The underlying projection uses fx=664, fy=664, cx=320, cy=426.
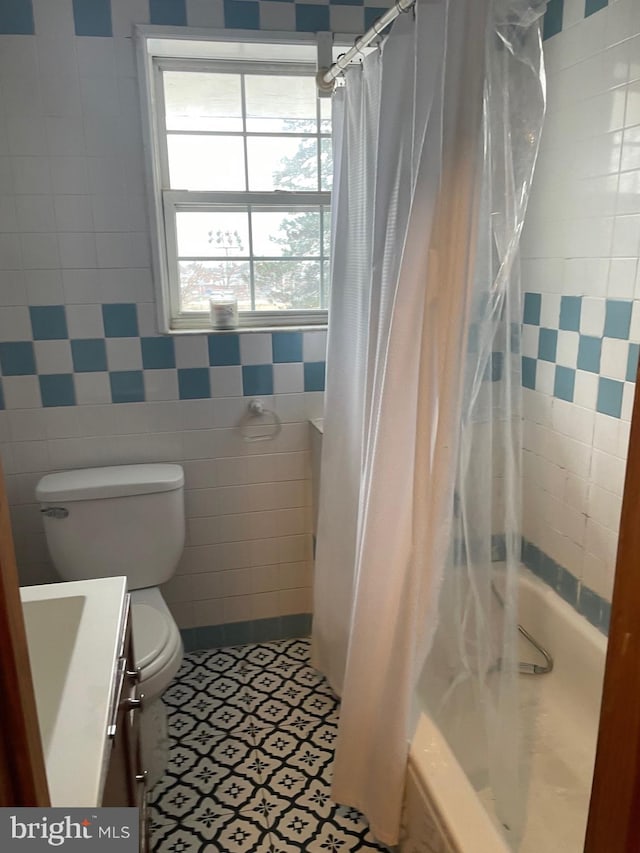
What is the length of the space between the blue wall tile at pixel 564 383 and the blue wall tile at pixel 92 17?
1.66 m

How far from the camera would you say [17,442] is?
2176 millimetres

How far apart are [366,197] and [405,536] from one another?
0.91m

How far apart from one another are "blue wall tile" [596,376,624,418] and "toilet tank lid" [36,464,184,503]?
1.29 m

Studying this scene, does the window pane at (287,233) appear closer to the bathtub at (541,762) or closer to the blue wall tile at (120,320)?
the blue wall tile at (120,320)

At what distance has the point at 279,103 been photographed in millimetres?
2293

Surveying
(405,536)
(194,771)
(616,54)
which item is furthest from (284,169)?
(194,771)

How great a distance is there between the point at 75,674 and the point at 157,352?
130 cm

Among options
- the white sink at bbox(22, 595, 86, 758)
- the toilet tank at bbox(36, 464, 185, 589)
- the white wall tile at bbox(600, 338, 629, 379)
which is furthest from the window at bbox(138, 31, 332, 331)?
the white sink at bbox(22, 595, 86, 758)

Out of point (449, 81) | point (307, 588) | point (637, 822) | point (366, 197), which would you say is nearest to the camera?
point (637, 822)

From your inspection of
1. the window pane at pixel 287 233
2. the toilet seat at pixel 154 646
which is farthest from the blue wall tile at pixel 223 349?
the toilet seat at pixel 154 646

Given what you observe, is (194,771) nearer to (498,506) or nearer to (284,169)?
(498,506)

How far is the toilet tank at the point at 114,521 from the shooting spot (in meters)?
2.06

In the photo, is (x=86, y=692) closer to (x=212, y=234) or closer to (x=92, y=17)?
(x=212, y=234)

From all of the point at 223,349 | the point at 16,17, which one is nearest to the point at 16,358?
the point at 223,349
